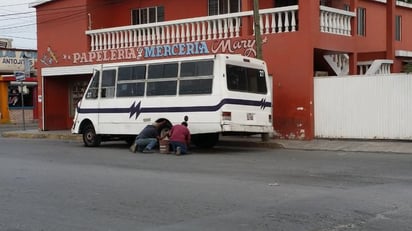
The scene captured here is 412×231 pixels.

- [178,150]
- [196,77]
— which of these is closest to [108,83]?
[196,77]

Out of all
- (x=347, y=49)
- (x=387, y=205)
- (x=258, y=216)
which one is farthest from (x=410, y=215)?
(x=347, y=49)

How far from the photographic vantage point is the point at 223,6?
2386 centimetres

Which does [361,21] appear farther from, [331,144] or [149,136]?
[149,136]

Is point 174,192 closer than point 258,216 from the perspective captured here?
No

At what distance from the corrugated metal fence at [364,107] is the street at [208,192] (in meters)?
2.62

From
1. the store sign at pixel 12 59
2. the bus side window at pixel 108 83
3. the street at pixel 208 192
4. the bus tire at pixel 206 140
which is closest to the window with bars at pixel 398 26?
the bus tire at pixel 206 140

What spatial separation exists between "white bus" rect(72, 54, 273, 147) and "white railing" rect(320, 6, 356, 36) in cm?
358

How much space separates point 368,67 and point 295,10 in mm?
5758

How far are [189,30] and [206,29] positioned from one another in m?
0.79

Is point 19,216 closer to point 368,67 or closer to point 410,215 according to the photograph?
point 410,215

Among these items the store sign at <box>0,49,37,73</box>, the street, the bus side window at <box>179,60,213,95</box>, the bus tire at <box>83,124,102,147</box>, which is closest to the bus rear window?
the bus side window at <box>179,60,213,95</box>

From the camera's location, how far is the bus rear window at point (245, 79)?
16.6 meters

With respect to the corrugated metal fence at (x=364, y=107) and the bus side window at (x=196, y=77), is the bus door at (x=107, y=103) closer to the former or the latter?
the bus side window at (x=196, y=77)

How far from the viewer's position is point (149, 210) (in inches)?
324
